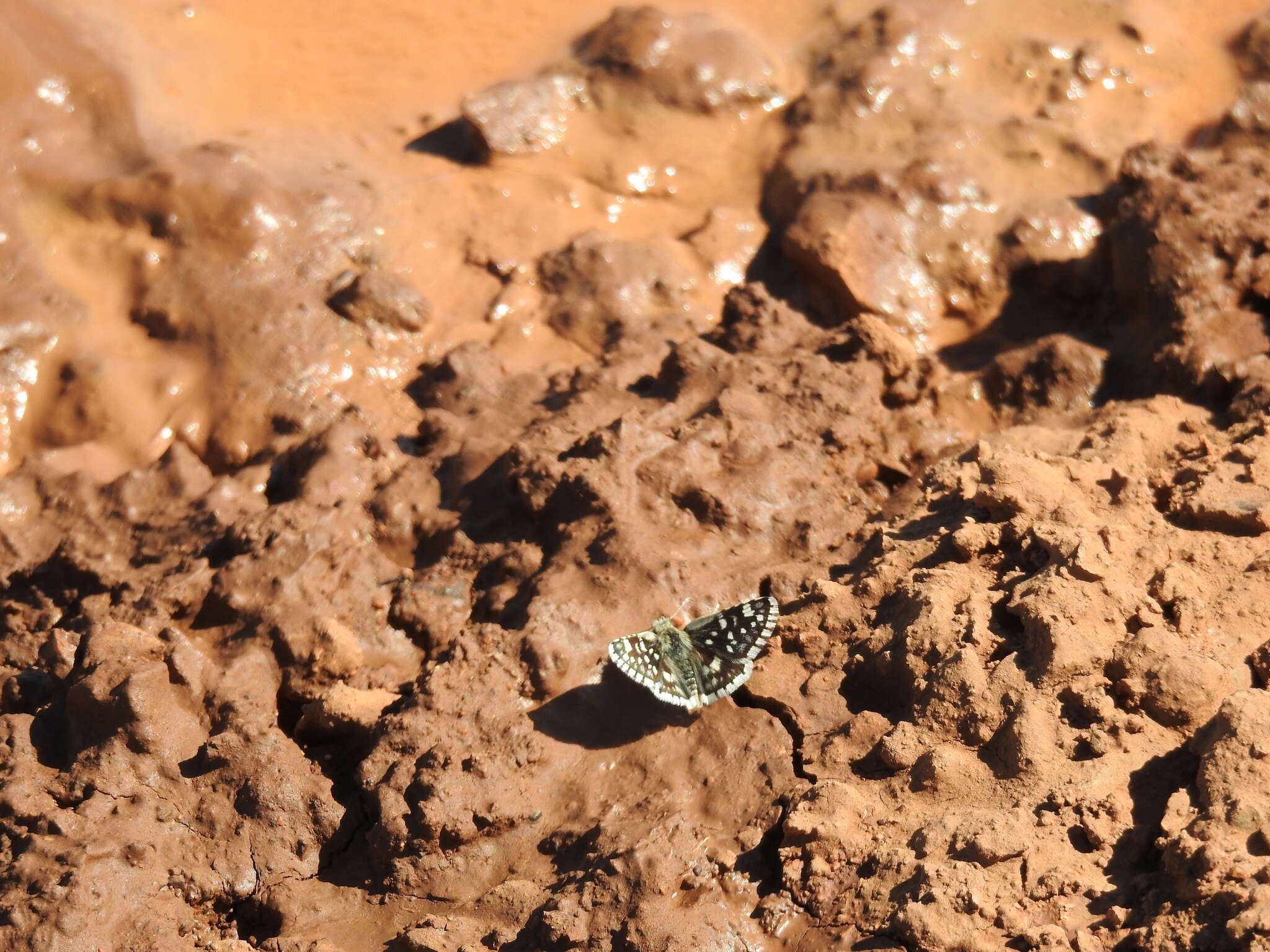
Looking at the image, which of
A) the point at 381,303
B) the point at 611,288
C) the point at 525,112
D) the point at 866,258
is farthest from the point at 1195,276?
the point at 381,303

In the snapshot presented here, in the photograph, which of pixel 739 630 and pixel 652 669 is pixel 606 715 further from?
pixel 739 630

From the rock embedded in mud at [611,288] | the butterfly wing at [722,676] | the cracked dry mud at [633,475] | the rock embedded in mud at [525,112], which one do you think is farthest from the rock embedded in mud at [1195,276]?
the rock embedded in mud at [525,112]

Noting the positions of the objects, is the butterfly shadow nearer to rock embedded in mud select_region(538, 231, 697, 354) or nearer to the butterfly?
the butterfly

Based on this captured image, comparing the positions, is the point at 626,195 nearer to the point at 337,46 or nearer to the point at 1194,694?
the point at 337,46

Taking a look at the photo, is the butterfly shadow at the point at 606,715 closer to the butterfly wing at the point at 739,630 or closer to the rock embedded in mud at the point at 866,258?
the butterfly wing at the point at 739,630

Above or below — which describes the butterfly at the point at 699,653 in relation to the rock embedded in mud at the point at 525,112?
below

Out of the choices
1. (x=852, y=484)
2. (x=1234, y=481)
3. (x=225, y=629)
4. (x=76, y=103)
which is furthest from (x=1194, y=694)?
(x=76, y=103)

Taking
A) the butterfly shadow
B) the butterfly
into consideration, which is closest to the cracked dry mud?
the butterfly shadow

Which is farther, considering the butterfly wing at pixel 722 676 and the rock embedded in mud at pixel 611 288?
the rock embedded in mud at pixel 611 288
